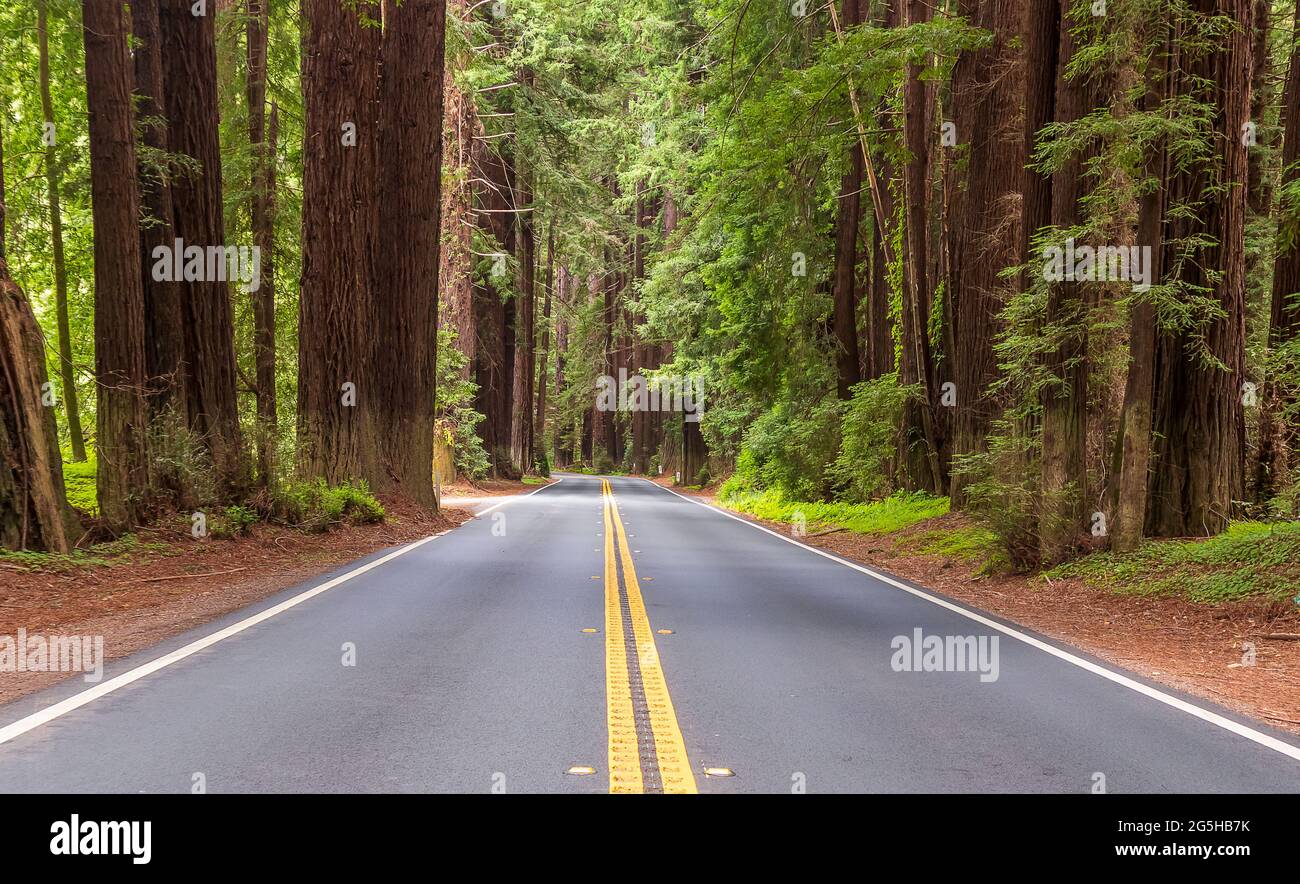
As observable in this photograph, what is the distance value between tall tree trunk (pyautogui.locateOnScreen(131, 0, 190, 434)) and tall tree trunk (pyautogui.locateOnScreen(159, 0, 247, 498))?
8.2 inches

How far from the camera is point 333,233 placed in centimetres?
1919

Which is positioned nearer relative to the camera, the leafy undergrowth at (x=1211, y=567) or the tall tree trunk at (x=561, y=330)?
the leafy undergrowth at (x=1211, y=567)

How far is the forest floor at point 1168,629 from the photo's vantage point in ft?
24.3

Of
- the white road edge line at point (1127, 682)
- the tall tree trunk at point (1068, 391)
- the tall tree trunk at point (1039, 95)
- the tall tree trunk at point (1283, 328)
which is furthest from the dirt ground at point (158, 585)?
the tall tree trunk at point (1283, 328)

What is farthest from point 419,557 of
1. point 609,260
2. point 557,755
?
point 609,260

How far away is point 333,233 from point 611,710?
1543 cm

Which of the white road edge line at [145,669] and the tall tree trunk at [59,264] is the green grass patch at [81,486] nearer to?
the tall tree trunk at [59,264]

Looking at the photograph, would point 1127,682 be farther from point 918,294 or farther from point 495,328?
point 495,328

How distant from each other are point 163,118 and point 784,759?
14527mm

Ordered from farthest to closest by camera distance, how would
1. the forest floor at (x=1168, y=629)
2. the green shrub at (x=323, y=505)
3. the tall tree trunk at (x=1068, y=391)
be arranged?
the green shrub at (x=323, y=505) → the tall tree trunk at (x=1068, y=391) → the forest floor at (x=1168, y=629)

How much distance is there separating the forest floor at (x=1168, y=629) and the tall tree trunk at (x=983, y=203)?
457cm

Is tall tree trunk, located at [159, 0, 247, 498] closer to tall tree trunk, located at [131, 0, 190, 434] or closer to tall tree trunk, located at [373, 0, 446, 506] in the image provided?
tall tree trunk, located at [131, 0, 190, 434]

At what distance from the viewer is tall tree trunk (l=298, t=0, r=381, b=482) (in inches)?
755

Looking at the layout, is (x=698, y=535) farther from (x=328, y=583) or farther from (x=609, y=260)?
(x=609, y=260)
